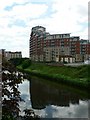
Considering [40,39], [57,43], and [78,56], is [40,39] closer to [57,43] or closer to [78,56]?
[57,43]

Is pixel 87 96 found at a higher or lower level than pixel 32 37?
lower

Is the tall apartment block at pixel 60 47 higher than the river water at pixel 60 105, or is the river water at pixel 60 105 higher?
the tall apartment block at pixel 60 47

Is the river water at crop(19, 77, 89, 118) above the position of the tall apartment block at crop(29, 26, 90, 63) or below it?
below

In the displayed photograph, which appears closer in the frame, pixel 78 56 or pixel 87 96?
pixel 87 96

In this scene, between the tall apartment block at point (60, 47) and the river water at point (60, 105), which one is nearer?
the river water at point (60, 105)

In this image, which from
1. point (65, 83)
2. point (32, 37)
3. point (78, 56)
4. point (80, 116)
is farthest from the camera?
point (32, 37)

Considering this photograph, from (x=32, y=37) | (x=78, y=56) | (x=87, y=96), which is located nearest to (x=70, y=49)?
(x=78, y=56)

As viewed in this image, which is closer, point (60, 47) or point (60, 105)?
point (60, 105)

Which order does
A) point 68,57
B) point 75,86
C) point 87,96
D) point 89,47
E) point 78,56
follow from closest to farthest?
point 87,96
point 75,86
point 68,57
point 78,56
point 89,47

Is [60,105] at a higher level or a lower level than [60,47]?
lower

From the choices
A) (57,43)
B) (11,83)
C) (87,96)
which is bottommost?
(87,96)

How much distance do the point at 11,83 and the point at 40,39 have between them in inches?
4238

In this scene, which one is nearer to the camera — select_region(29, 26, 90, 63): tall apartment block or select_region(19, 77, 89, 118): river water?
select_region(19, 77, 89, 118): river water

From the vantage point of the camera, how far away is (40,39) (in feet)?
371
